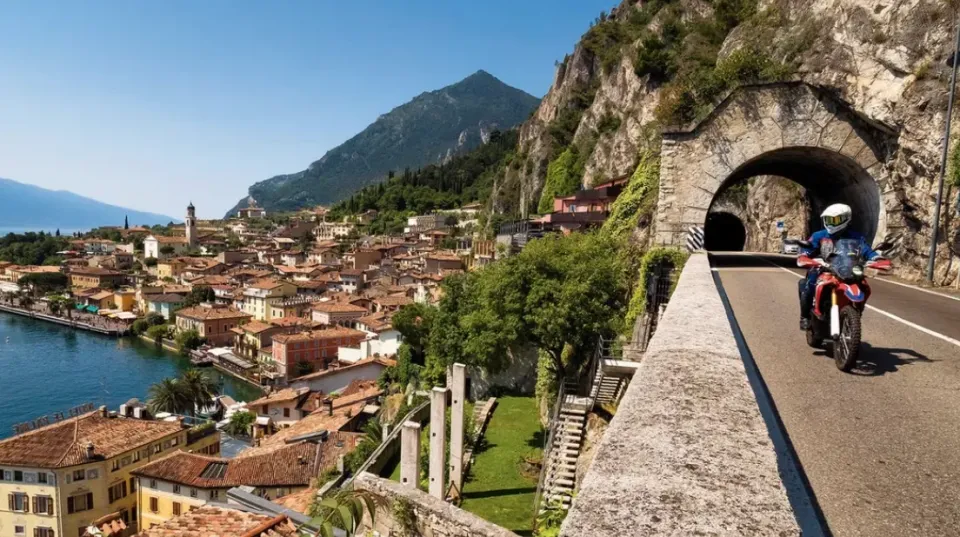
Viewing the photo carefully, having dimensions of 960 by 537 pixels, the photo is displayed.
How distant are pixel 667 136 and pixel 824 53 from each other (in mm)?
4813

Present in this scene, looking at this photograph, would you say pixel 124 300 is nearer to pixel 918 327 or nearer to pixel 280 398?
pixel 280 398

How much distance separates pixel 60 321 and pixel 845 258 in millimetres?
83036

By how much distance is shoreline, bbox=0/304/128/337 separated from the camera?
201ft

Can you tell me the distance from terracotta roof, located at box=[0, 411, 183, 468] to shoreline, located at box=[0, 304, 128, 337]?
41796 millimetres

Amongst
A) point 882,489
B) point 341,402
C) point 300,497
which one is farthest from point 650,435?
point 341,402

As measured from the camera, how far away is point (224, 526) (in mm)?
12117

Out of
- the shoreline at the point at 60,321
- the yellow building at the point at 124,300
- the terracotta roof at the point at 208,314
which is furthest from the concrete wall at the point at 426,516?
the yellow building at the point at 124,300

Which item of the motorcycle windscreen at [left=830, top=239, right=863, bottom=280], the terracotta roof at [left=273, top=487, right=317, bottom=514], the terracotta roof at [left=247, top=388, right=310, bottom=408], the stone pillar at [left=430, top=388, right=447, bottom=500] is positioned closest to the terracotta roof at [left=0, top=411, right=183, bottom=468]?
the terracotta roof at [left=247, top=388, right=310, bottom=408]

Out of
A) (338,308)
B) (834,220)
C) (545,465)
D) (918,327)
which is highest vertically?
(834,220)

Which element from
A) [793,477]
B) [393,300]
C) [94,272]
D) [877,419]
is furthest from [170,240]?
[793,477]

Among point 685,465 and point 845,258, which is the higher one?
point 845,258

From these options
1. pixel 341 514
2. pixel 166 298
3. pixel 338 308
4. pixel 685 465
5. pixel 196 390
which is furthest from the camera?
pixel 166 298

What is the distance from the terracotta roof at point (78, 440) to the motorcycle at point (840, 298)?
2723 cm

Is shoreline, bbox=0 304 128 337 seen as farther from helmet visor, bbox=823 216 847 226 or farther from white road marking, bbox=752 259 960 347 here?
helmet visor, bbox=823 216 847 226
